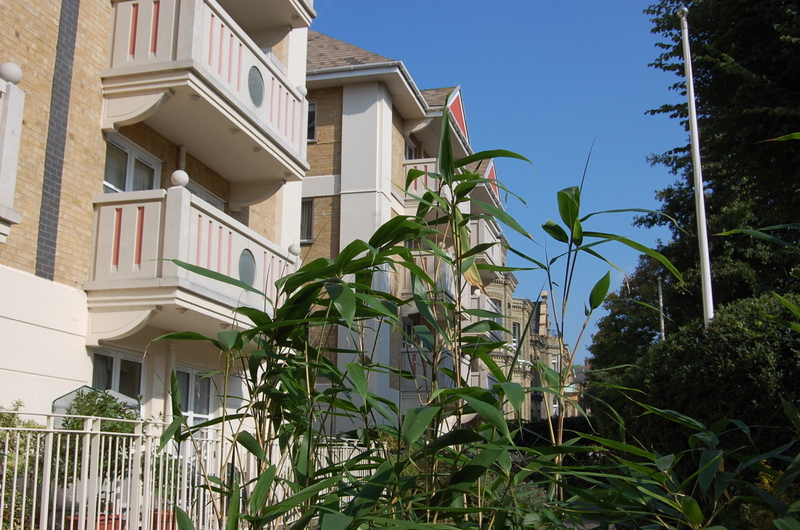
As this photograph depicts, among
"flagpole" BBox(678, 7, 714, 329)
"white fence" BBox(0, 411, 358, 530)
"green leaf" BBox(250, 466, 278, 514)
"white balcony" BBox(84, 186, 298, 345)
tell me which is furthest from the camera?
"flagpole" BBox(678, 7, 714, 329)

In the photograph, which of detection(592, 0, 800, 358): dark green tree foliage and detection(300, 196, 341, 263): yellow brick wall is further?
detection(300, 196, 341, 263): yellow brick wall

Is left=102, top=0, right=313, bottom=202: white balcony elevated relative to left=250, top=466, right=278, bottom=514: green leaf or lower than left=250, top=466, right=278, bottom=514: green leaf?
elevated

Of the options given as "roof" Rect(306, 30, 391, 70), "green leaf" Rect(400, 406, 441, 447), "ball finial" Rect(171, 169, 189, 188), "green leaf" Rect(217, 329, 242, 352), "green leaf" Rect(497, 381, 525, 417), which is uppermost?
"roof" Rect(306, 30, 391, 70)

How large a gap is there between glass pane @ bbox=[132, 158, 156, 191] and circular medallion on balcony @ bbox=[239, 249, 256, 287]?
5.68 feet

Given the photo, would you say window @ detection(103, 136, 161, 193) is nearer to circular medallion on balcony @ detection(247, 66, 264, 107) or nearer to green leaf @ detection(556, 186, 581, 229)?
circular medallion on balcony @ detection(247, 66, 264, 107)

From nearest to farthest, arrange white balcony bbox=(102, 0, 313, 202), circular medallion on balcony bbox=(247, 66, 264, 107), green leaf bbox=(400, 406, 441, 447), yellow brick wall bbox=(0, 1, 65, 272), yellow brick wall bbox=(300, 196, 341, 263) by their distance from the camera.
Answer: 1. green leaf bbox=(400, 406, 441, 447)
2. yellow brick wall bbox=(0, 1, 65, 272)
3. white balcony bbox=(102, 0, 313, 202)
4. circular medallion on balcony bbox=(247, 66, 264, 107)
5. yellow brick wall bbox=(300, 196, 341, 263)

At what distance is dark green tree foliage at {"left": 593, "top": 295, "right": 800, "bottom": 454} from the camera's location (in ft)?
32.9

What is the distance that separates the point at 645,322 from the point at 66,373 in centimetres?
4035

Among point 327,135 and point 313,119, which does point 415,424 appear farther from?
point 313,119

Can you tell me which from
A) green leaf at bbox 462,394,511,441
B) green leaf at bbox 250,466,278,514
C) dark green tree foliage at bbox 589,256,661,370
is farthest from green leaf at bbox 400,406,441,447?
dark green tree foliage at bbox 589,256,661,370

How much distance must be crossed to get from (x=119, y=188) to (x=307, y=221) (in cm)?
1167

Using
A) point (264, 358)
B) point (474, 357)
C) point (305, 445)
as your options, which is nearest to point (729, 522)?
point (474, 357)

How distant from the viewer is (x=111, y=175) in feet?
36.9

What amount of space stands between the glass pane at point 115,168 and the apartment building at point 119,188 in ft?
0.08
